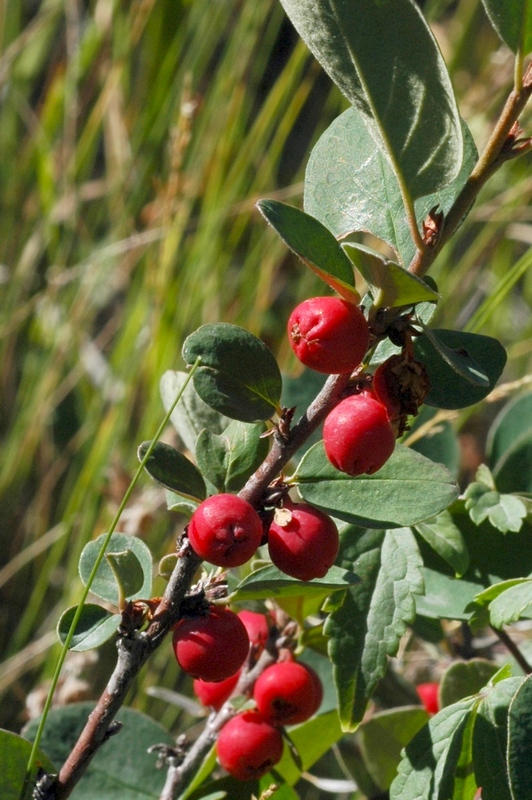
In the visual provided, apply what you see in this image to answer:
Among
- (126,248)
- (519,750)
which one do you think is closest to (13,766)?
(519,750)

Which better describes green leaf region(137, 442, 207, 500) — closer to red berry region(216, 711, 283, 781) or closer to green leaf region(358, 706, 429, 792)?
red berry region(216, 711, 283, 781)

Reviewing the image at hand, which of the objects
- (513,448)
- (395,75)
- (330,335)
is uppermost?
(395,75)

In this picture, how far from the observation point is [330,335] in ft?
1.55

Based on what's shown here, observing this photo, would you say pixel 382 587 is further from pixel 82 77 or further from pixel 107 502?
pixel 82 77

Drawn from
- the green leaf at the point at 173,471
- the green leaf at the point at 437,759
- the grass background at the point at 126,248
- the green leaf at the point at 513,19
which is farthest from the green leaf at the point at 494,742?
the grass background at the point at 126,248

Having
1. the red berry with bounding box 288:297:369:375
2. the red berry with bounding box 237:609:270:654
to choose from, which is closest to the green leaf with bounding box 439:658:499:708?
the red berry with bounding box 237:609:270:654

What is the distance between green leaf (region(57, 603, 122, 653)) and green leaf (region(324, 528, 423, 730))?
0.17 m

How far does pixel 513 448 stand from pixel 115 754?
0.47 meters

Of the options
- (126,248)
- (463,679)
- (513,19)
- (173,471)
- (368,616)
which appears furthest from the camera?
(126,248)

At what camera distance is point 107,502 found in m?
1.43

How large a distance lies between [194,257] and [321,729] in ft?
3.03

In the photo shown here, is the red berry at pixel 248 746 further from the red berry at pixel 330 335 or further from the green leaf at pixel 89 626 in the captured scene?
the red berry at pixel 330 335

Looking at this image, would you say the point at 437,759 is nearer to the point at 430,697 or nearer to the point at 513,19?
the point at 430,697

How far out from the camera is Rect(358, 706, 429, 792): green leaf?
0.81 m
